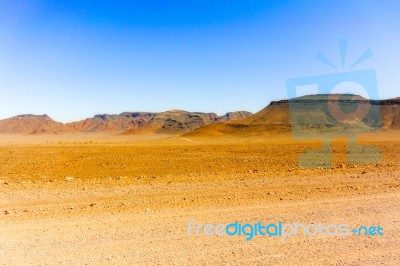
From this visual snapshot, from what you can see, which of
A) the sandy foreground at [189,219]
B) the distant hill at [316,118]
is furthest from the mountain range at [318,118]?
the sandy foreground at [189,219]

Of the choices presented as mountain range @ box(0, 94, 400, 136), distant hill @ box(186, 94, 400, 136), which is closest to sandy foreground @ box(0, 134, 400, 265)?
mountain range @ box(0, 94, 400, 136)

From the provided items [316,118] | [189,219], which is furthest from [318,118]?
[189,219]

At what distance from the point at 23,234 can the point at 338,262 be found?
229 inches

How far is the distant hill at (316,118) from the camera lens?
341 feet

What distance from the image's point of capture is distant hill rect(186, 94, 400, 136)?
104m

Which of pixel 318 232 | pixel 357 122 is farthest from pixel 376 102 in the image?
pixel 318 232

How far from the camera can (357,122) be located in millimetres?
105125

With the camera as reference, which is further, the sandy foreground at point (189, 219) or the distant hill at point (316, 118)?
the distant hill at point (316, 118)

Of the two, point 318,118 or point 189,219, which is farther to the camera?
point 318,118

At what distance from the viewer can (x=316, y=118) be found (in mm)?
113438

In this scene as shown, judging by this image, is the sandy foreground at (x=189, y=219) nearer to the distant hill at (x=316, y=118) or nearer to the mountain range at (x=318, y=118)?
the mountain range at (x=318, y=118)

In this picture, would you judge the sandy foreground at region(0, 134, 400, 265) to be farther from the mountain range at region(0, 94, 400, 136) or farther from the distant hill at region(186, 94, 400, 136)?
the distant hill at region(186, 94, 400, 136)

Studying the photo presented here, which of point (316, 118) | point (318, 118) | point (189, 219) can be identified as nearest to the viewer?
point (189, 219)

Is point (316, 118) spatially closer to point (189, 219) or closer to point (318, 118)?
point (318, 118)
